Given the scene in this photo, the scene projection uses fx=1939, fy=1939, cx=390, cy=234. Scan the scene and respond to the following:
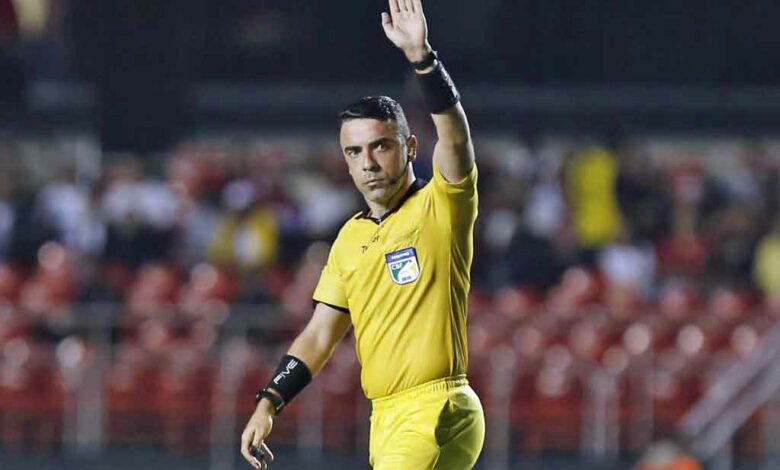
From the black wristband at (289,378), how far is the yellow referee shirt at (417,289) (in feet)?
1.22

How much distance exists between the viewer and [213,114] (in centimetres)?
2681

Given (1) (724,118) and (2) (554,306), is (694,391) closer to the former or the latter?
(2) (554,306)

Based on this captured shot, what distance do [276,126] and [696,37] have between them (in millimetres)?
5895

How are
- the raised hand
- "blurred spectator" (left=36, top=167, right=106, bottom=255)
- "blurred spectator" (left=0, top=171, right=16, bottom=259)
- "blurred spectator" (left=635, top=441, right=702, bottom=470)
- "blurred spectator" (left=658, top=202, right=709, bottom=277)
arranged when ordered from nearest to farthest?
the raised hand < "blurred spectator" (left=635, top=441, right=702, bottom=470) < "blurred spectator" (left=658, top=202, right=709, bottom=277) < "blurred spectator" (left=36, top=167, right=106, bottom=255) < "blurred spectator" (left=0, top=171, right=16, bottom=259)

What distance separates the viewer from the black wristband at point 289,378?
7.62 m

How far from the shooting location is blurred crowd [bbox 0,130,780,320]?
55.9ft

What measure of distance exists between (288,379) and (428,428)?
725mm

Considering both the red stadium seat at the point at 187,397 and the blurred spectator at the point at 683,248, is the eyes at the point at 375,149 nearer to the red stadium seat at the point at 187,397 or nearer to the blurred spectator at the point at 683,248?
the red stadium seat at the point at 187,397

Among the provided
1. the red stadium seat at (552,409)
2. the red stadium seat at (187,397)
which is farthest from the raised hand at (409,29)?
the red stadium seat at (187,397)

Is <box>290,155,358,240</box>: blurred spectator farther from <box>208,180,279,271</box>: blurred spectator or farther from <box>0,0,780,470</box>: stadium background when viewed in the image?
<box>208,180,279,271</box>: blurred spectator

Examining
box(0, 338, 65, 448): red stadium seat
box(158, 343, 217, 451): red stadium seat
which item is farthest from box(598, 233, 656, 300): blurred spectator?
box(0, 338, 65, 448): red stadium seat

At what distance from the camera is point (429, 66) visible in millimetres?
6824

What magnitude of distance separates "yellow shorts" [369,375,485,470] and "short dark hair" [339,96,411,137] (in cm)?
98

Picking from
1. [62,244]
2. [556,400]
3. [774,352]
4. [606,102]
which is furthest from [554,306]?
[606,102]
